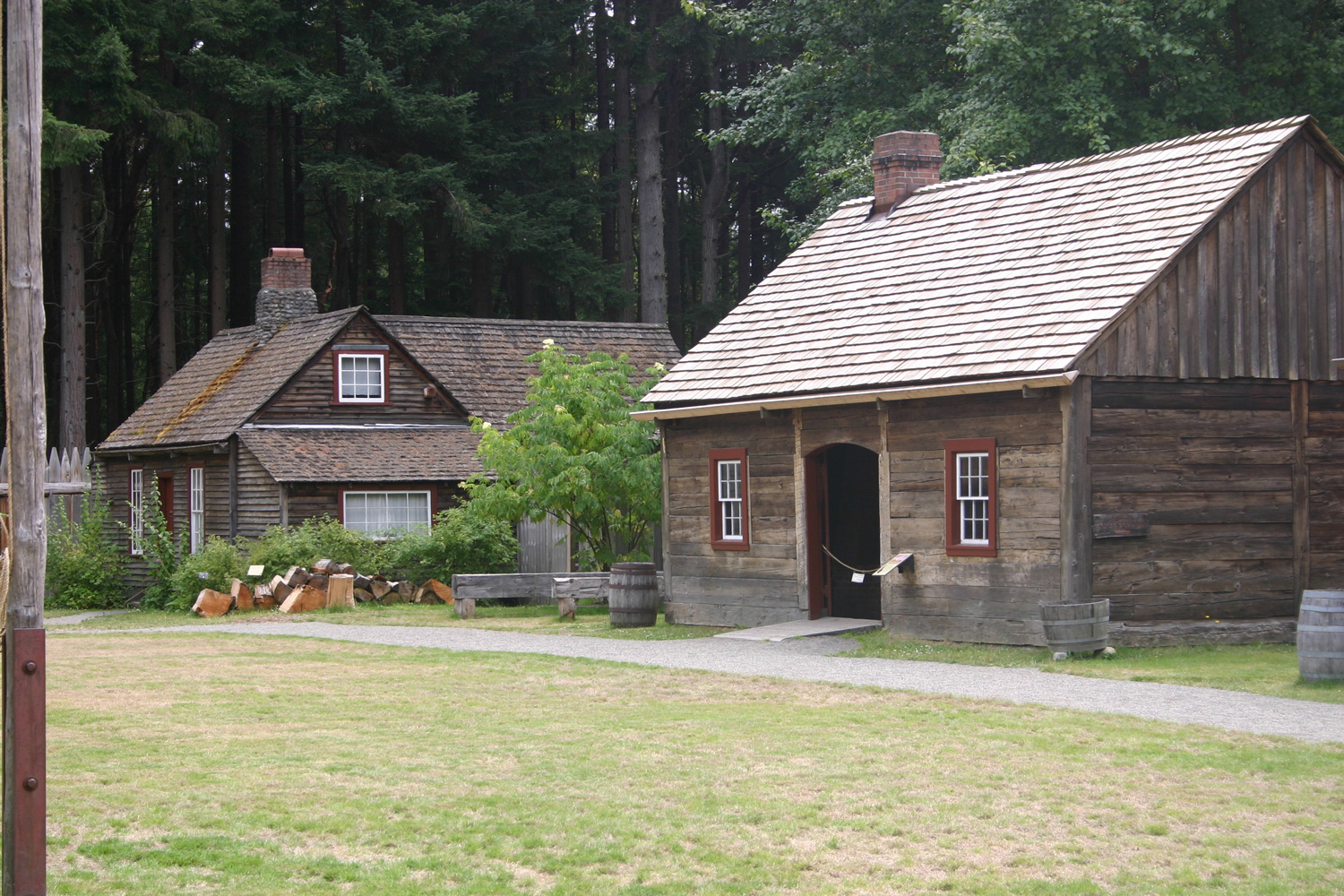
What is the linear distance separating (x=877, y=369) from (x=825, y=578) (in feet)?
11.1

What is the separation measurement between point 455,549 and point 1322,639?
58.4ft

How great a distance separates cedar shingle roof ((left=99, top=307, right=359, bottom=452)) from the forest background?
307 cm

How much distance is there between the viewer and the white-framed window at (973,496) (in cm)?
1844

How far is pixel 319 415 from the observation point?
32031mm

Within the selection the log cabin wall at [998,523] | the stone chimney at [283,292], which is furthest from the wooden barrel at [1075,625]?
the stone chimney at [283,292]

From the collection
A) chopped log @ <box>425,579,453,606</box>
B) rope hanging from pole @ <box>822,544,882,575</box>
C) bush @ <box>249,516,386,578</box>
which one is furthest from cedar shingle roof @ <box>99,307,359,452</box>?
rope hanging from pole @ <box>822,544,882,575</box>

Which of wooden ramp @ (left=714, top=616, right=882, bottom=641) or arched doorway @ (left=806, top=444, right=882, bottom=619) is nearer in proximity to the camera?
wooden ramp @ (left=714, top=616, right=882, bottom=641)

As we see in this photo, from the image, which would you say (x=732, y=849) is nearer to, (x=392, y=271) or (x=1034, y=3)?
(x=1034, y=3)

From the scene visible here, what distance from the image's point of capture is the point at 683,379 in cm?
2330

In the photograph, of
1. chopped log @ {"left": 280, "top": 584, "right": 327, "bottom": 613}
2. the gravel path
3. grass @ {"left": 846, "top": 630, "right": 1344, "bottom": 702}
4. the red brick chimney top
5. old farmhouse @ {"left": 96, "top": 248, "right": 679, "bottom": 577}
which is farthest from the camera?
the red brick chimney top

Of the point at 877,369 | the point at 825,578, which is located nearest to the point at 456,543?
the point at 825,578

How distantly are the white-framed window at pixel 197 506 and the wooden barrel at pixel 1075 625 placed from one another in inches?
806

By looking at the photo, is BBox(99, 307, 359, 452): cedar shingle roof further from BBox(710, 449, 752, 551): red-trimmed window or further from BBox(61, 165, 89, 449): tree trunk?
BBox(710, 449, 752, 551): red-trimmed window

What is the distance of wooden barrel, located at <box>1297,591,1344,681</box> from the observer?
1439 cm
